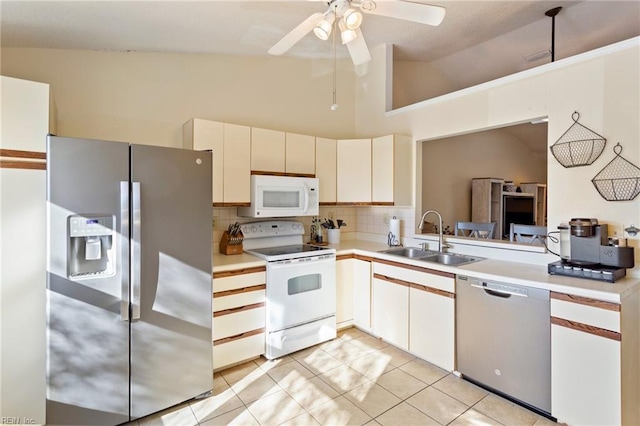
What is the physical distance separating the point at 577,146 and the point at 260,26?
2.58 metres

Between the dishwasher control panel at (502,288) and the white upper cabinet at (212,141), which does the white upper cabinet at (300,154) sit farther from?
the dishwasher control panel at (502,288)

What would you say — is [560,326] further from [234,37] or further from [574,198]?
[234,37]

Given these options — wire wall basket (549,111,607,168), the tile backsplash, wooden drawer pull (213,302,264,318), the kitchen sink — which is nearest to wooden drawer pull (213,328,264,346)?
wooden drawer pull (213,302,264,318)

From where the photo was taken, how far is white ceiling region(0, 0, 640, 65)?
2.17 meters

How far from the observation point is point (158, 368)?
2072 mm

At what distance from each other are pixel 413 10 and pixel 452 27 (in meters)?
1.64

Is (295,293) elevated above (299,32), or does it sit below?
below

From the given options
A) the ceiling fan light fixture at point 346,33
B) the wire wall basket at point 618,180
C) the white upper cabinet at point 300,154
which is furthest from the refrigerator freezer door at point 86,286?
the wire wall basket at point 618,180

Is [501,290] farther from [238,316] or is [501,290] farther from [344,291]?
[238,316]

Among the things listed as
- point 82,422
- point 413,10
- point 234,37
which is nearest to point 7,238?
point 82,422

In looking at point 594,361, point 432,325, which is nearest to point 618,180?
point 594,361

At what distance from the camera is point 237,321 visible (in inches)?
103

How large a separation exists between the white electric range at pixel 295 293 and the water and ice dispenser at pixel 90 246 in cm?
116

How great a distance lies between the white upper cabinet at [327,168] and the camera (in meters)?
3.50
